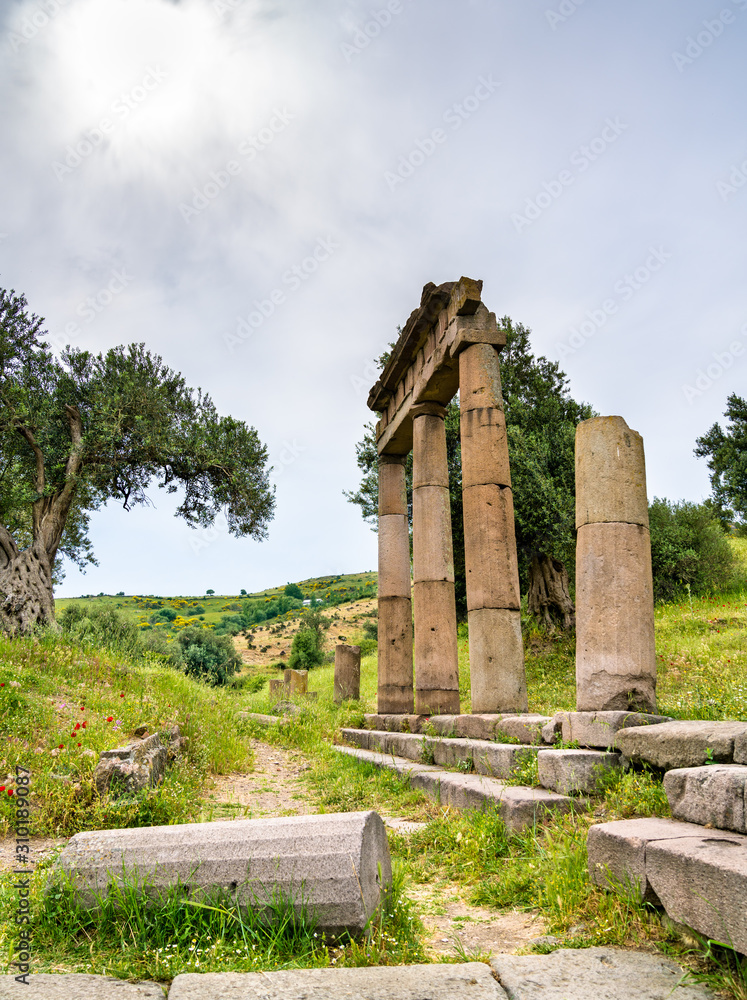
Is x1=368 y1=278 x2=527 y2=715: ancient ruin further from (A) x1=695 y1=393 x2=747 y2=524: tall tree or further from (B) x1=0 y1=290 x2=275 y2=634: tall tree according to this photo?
(A) x1=695 y1=393 x2=747 y2=524: tall tree

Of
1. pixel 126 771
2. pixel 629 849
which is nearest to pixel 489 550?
pixel 126 771

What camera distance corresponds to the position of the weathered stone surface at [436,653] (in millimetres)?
10602

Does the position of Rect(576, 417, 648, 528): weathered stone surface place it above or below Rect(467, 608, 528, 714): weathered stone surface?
above

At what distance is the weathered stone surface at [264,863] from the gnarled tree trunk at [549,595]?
17.3 meters

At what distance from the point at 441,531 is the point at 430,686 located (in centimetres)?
260

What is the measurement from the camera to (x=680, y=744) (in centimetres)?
438

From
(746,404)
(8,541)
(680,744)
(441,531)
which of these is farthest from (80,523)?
(746,404)

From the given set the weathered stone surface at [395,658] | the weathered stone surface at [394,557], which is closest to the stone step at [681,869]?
the weathered stone surface at [395,658]

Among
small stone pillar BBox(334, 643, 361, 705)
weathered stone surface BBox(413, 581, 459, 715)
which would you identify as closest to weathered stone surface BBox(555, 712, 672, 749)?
weathered stone surface BBox(413, 581, 459, 715)

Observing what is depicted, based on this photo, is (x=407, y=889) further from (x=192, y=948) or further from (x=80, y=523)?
(x=80, y=523)

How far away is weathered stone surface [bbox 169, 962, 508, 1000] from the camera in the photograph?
8.41 ft

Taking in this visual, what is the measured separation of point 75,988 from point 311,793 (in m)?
5.81

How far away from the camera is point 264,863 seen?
3.40m

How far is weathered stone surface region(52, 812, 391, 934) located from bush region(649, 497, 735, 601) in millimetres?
18756
